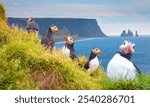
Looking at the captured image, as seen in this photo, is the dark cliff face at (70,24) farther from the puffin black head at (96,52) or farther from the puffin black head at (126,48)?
the puffin black head at (126,48)

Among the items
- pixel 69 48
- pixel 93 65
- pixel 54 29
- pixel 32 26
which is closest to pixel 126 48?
pixel 93 65

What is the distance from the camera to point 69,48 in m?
9.14

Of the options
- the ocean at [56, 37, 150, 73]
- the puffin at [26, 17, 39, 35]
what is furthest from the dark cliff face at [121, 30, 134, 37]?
the puffin at [26, 17, 39, 35]

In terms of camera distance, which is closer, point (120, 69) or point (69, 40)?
point (120, 69)

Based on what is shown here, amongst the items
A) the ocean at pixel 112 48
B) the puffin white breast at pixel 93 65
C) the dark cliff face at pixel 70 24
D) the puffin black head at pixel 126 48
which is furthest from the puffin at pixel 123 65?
the dark cliff face at pixel 70 24

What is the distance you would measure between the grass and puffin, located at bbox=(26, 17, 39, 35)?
64 centimetres

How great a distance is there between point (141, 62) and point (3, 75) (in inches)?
61.9

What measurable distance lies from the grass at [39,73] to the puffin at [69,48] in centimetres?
36

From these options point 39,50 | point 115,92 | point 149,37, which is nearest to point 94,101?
point 115,92

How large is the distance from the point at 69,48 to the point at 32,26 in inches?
20.7

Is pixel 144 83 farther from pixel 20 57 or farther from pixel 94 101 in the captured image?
pixel 20 57

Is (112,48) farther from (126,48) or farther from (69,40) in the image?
(69,40)

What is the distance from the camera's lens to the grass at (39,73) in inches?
332

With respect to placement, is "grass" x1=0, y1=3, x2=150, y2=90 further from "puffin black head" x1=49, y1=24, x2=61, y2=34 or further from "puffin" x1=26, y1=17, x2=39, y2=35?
"puffin" x1=26, y1=17, x2=39, y2=35
